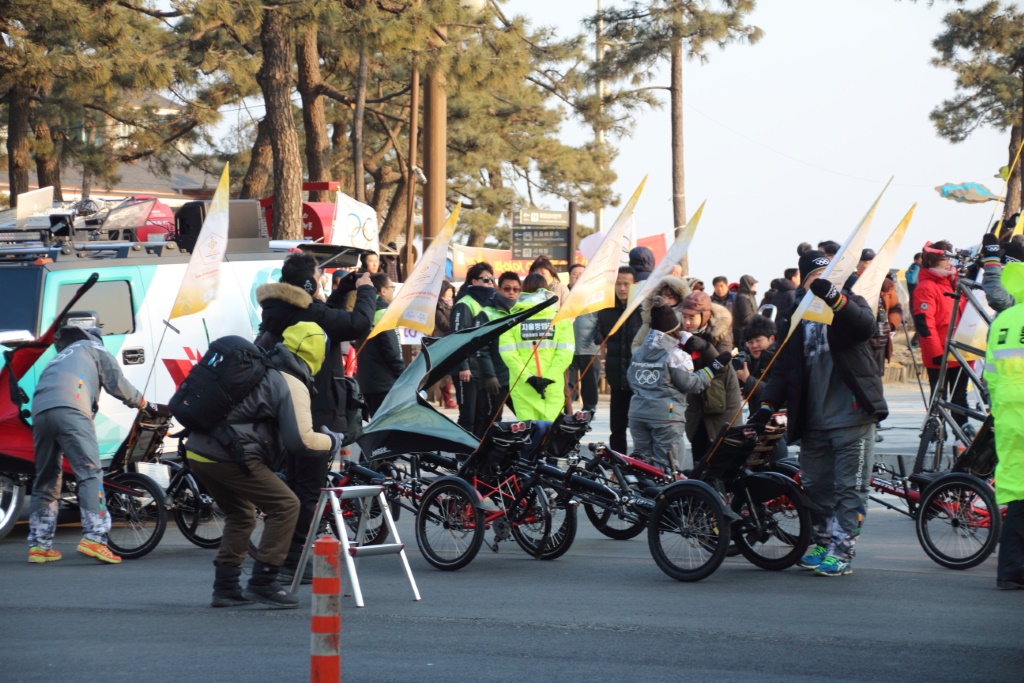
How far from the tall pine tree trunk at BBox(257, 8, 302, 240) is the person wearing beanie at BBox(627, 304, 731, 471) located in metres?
12.2

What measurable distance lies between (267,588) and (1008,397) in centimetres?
420

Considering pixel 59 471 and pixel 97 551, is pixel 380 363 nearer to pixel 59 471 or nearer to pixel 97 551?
pixel 59 471

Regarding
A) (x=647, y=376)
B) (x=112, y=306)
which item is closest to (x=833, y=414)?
(x=647, y=376)

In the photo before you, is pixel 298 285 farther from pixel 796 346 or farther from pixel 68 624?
pixel 796 346

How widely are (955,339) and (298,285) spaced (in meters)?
5.22

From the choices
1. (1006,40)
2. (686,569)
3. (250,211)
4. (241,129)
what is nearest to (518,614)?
(686,569)

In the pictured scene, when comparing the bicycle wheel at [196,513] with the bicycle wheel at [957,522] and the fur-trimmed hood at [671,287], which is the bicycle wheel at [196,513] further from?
the bicycle wheel at [957,522]

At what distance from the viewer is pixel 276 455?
7648 mm

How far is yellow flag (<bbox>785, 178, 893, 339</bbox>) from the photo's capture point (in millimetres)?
8336

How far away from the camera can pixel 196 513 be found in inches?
394

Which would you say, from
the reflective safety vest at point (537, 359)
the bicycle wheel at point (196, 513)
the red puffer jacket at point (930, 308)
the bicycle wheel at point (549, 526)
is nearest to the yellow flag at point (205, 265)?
the bicycle wheel at point (196, 513)

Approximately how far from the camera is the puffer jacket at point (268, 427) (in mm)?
7477

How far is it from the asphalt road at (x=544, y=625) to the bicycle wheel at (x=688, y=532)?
0.44ft

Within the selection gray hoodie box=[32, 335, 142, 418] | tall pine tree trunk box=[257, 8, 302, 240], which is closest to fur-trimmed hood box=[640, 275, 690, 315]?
gray hoodie box=[32, 335, 142, 418]
